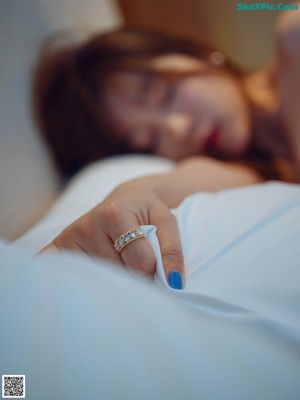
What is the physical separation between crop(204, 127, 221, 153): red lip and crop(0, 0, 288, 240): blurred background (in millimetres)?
270

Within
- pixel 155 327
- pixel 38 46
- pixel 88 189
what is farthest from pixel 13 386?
pixel 38 46

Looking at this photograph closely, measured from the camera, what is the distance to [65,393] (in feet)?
0.88

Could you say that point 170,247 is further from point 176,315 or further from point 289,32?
point 289,32

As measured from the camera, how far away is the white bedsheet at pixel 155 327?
27cm

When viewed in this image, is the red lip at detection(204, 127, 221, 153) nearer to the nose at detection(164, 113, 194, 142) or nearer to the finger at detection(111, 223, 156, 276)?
the nose at detection(164, 113, 194, 142)

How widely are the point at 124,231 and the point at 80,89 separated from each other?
616 millimetres

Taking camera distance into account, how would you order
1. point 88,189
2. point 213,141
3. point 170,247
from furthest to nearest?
point 213,141
point 88,189
point 170,247

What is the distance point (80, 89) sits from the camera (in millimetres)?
902

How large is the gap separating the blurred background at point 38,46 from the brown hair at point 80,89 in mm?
43

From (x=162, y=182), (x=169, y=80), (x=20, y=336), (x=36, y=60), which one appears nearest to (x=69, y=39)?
(x=36, y=60)

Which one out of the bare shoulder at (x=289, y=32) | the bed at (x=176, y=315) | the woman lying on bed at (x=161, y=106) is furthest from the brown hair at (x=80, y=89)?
the bed at (x=176, y=315)

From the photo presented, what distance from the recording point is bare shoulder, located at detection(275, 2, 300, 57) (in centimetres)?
80

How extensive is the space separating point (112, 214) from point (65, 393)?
0.18 m

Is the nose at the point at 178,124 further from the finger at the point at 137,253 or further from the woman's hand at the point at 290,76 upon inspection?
the finger at the point at 137,253
